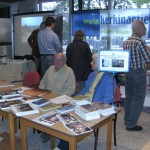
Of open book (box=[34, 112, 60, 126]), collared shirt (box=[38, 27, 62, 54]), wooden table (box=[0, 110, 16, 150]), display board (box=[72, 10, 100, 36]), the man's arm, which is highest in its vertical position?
display board (box=[72, 10, 100, 36])

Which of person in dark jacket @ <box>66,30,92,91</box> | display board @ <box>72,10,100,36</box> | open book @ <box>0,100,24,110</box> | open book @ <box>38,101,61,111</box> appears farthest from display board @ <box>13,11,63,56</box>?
open book @ <box>38,101,61,111</box>

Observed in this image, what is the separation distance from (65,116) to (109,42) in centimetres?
334

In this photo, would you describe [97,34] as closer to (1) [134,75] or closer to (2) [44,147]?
(1) [134,75]

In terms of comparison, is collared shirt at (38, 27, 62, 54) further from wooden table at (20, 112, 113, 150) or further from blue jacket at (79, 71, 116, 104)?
wooden table at (20, 112, 113, 150)

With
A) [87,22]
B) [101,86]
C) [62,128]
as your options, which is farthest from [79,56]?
[62,128]

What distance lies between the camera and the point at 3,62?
569 centimetres

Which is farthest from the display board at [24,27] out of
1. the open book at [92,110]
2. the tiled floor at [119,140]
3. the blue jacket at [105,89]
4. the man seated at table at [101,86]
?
the open book at [92,110]

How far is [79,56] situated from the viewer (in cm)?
431

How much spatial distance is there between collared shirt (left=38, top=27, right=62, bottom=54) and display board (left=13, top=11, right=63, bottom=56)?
1493 mm

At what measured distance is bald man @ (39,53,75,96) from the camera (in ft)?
10.1

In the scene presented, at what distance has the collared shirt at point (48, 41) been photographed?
4340mm

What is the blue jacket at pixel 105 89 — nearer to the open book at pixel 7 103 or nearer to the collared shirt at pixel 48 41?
the open book at pixel 7 103

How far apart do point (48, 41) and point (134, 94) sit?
72.6 inches

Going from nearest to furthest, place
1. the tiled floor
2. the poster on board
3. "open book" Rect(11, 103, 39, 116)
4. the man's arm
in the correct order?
"open book" Rect(11, 103, 39, 116)
the poster on board
the tiled floor
the man's arm
